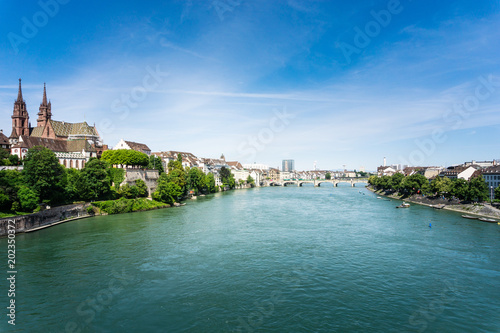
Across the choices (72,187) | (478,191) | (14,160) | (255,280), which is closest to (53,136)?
(14,160)

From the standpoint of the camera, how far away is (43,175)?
29.2 meters

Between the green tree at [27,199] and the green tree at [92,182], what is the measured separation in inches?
264

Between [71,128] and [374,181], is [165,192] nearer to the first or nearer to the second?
[71,128]

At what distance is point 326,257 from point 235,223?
1334 centimetres

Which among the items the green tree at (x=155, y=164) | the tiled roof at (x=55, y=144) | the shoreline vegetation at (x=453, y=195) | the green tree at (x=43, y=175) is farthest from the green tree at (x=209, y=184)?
the shoreline vegetation at (x=453, y=195)

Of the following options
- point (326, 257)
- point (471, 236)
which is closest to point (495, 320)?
point (326, 257)

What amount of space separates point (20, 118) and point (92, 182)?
2903 cm

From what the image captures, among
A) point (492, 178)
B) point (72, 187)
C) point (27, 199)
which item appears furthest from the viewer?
point (492, 178)

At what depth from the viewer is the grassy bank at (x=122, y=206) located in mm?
34812

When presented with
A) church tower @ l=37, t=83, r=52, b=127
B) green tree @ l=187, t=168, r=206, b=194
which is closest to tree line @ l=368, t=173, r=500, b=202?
green tree @ l=187, t=168, r=206, b=194

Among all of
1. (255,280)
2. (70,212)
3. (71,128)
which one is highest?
(71,128)

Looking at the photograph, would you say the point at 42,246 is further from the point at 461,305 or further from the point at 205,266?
the point at 461,305

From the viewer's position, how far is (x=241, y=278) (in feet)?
49.1

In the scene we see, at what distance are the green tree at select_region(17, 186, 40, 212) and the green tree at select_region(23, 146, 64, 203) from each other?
1855mm
